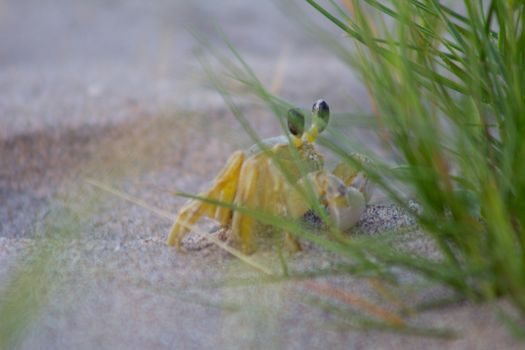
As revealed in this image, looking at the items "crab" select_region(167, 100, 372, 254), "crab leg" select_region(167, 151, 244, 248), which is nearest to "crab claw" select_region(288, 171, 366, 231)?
"crab" select_region(167, 100, 372, 254)

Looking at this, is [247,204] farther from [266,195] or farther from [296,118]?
[296,118]

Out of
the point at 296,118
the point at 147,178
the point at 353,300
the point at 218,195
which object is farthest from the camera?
the point at 147,178

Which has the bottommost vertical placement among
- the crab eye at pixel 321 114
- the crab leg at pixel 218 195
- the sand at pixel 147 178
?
the sand at pixel 147 178

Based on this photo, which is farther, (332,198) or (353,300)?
(332,198)

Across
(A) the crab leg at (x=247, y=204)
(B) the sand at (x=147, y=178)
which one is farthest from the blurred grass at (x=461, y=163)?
(A) the crab leg at (x=247, y=204)

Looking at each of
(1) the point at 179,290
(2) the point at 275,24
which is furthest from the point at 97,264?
(2) the point at 275,24

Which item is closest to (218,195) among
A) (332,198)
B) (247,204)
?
(247,204)

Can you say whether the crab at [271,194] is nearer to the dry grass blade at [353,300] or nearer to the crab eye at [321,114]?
the crab eye at [321,114]

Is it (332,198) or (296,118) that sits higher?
(296,118)

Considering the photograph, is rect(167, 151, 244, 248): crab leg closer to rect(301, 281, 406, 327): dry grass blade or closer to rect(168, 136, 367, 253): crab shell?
rect(168, 136, 367, 253): crab shell

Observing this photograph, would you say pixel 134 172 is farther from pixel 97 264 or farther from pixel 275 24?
pixel 275 24

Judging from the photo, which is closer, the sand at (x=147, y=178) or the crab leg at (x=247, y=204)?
the sand at (x=147, y=178)
